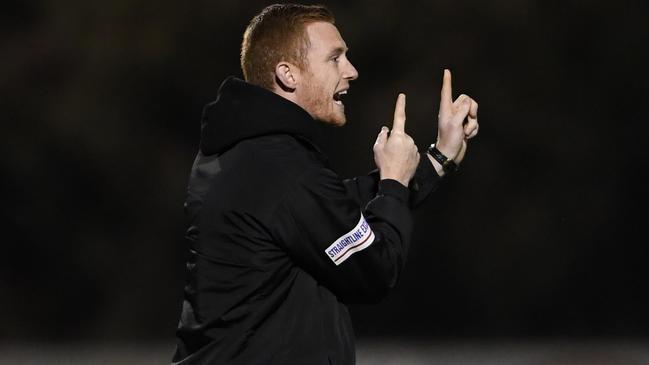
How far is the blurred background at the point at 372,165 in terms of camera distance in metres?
3.32

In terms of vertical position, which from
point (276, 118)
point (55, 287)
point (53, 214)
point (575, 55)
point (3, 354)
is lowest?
point (3, 354)

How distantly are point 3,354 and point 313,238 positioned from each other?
87.9 inches

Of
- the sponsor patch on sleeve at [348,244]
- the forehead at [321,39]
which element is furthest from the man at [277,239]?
the forehead at [321,39]

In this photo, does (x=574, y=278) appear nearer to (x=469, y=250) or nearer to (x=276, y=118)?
(x=469, y=250)

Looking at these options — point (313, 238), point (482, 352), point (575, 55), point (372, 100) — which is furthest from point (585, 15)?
point (313, 238)

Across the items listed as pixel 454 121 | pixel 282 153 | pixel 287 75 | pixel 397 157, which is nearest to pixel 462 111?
pixel 454 121

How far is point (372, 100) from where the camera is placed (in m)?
3.33

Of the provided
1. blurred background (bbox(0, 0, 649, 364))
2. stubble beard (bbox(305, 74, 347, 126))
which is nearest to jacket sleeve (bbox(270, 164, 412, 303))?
stubble beard (bbox(305, 74, 347, 126))

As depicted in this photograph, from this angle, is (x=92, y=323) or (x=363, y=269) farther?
(x=92, y=323)

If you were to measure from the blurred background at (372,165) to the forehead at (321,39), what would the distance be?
1554 millimetres

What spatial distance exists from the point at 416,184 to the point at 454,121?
159 millimetres

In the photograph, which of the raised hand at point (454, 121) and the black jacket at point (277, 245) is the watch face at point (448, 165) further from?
the black jacket at point (277, 245)

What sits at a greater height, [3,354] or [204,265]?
[204,265]

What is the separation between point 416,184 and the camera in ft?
6.27
